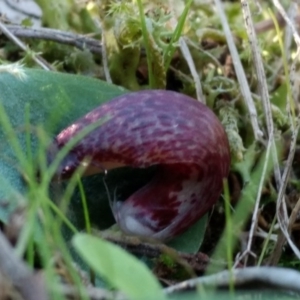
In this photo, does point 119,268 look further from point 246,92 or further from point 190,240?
point 246,92

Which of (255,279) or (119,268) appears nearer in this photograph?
(119,268)

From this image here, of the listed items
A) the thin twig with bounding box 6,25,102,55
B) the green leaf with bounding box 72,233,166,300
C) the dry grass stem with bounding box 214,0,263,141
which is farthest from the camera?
the thin twig with bounding box 6,25,102,55

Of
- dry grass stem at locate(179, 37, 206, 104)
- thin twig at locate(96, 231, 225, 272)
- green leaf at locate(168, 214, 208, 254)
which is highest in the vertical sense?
dry grass stem at locate(179, 37, 206, 104)

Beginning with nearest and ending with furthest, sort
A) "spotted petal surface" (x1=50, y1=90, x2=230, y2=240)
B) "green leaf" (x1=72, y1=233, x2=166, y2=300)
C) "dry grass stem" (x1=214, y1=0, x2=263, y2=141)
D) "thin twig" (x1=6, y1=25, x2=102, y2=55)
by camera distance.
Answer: "green leaf" (x1=72, y1=233, x2=166, y2=300) → "spotted petal surface" (x1=50, y1=90, x2=230, y2=240) → "dry grass stem" (x1=214, y1=0, x2=263, y2=141) → "thin twig" (x1=6, y1=25, x2=102, y2=55)

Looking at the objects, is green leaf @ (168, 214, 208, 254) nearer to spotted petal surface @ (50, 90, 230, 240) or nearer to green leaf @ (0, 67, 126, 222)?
spotted petal surface @ (50, 90, 230, 240)

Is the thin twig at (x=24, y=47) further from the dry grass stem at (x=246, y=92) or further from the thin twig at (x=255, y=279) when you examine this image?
the thin twig at (x=255, y=279)

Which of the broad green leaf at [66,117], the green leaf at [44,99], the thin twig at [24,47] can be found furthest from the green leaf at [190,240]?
the thin twig at [24,47]

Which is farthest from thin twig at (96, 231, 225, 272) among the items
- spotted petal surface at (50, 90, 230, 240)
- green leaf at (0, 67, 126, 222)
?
green leaf at (0, 67, 126, 222)

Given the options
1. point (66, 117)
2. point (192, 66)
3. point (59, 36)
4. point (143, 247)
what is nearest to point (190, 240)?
point (143, 247)

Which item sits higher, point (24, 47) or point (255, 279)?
point (24, 47)
